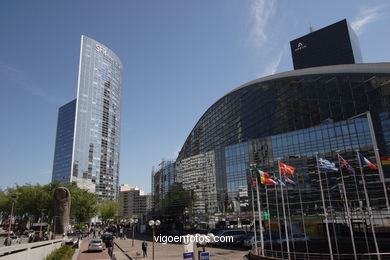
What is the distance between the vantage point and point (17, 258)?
14469 millimetres

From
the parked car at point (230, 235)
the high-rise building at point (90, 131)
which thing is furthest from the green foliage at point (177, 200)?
the high-rise building at point (90, 131)

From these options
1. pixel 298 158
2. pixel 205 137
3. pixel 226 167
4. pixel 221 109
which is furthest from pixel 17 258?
pixel 205 137

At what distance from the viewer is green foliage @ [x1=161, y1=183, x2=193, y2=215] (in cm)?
8350

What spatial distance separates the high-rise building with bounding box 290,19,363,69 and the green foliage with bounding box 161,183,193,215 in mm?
124638

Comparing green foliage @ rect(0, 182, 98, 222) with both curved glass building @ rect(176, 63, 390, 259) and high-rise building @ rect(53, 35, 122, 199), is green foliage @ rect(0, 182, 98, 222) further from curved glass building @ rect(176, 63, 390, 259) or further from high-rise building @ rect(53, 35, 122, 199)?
high-rise building @ rect(53, 35, 122, 199)

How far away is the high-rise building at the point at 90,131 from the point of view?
173125 millimetres

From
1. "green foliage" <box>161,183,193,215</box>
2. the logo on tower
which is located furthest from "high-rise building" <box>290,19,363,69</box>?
"green foliage" <box>161,183,193,215</box>

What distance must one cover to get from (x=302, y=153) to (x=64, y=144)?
157456 millimetres

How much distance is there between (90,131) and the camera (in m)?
180

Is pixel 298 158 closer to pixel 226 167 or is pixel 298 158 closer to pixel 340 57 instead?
pixel 226 167

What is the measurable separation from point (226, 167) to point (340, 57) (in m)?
128

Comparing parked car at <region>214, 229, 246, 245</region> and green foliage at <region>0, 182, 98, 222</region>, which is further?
green foliage at <region>0, 182, 98, 222</region>

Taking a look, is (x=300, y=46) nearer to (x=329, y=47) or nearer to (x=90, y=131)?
(x=329, y=47)

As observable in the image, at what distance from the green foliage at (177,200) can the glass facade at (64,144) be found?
4005 inches
